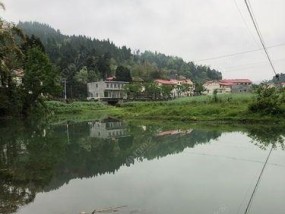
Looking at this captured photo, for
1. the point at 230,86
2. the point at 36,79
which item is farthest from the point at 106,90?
the point at 230,86

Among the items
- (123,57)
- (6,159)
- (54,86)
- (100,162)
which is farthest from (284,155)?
(123,57)

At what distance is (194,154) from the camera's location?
17.8 meters

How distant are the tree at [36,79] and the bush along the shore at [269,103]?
26088 millimetres

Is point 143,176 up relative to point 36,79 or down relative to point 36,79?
down

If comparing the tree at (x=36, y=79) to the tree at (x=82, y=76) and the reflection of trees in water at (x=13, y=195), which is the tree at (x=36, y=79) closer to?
the reflection of trees in water at (x=13, y=195)

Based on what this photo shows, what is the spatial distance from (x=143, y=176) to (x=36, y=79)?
37.0m

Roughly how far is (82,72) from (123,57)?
196 feet

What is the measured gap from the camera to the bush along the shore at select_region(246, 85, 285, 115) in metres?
33.6

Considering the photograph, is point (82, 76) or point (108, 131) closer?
point (108, 131)

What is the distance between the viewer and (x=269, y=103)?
3362 cm

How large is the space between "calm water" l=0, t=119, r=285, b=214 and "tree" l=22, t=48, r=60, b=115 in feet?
82.6

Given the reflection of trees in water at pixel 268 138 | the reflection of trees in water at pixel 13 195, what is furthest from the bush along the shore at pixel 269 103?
the reflection of trees in water at pixel 13 195

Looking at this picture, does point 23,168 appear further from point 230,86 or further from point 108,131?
point 230,86

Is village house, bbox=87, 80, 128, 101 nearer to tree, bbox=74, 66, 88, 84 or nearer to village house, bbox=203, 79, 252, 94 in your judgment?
tree, bbox=74, 66, 88, 84
